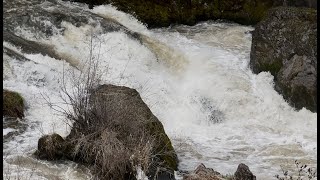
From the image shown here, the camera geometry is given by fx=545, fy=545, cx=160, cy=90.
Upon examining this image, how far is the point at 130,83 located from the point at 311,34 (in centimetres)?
388

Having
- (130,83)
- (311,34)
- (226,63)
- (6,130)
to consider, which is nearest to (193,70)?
(226,63)

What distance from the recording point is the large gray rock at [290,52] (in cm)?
1084

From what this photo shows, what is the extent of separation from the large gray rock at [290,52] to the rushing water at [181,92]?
0.75 feet

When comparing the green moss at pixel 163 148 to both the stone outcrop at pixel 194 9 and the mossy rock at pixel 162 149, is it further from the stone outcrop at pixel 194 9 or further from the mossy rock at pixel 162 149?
the stone outcrop at pixel 194 9

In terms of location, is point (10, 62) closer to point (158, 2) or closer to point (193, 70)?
point (193, 70)

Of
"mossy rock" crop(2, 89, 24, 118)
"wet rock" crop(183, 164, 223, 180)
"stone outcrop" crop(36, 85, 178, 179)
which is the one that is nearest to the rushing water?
"mossy rock" crop(2, 89, 24, 118)

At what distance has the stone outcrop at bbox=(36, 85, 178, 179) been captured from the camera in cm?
714

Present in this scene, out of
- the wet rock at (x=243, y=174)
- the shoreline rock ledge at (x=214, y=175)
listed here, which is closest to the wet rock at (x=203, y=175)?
the shoreline rock ledge at (x=214, y=175)

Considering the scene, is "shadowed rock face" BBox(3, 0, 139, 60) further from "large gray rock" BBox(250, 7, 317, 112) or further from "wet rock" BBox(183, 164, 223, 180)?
"wet rock" BBox(183, 164, 223, 180)

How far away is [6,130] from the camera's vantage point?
864 centimetres

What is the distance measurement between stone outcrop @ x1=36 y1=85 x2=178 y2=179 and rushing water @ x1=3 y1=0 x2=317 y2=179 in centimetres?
26

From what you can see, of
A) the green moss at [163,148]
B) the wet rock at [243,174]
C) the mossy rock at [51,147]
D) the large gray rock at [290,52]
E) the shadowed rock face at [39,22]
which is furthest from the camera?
the shadowed rock face at [39,22]

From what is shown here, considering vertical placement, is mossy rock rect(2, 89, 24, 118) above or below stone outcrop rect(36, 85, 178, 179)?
below

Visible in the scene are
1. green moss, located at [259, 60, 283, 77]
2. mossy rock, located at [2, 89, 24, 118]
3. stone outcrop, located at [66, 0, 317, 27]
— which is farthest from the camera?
stone outcrop, located at [66, 0, 317, 27]
